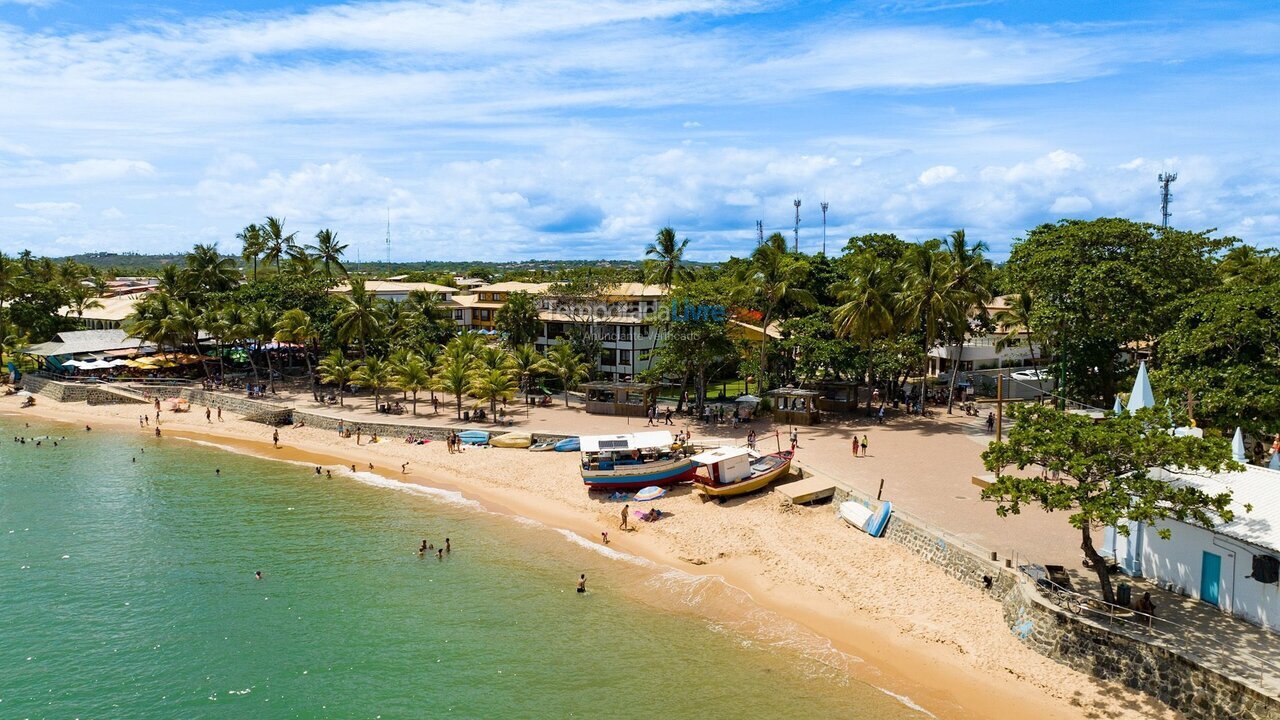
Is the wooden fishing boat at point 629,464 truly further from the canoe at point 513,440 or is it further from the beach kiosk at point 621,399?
the beach kiosk at point 621,399

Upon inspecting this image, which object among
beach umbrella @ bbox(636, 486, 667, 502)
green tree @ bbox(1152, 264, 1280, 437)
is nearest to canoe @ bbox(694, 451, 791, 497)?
beach umbrella @ bbox(636, 486, 667, 502)

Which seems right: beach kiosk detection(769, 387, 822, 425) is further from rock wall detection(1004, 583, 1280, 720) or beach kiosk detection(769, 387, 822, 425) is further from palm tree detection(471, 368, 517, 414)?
rock wall detection(1004, 583, 1280, 720)

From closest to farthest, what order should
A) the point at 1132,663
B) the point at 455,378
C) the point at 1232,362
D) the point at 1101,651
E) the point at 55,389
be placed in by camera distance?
the point at 1132,663
the point at 1101,651
the point at 1232,362
the point at 455,378
the point at 55,389

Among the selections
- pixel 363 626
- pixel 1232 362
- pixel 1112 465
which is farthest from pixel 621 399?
pixel 1112 465

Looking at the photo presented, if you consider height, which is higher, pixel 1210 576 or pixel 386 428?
pixel 386 428

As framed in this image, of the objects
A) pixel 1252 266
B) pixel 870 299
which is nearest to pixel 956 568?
pixel 870 299

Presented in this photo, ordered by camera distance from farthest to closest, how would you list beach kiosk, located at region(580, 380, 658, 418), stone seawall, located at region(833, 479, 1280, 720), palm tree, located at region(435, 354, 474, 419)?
beach kiosk, located at region(580, 380, 658, 418)
palm tree, located at region(435, 354, 474, 419)
stone seawall, located at region(833, 479, 1280, 720)

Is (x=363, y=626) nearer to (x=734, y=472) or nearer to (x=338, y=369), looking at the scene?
(x=734, y=472)
